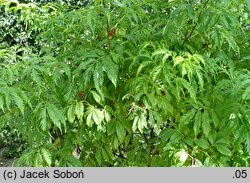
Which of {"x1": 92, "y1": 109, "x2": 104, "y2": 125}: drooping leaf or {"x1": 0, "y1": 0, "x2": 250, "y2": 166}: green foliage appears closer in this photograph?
{"x1": 0, "y1": 0, "x2": 250, "y2": 166}: green foliage

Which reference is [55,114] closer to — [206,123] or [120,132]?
[120,132]

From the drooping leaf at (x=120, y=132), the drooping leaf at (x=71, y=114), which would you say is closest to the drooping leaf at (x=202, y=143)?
the drooping leaf at (x=120, y=132)

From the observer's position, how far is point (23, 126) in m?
1.86

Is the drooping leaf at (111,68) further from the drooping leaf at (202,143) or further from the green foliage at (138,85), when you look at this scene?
the drooping leaf at (202,143)

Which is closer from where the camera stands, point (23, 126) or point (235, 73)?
point (235, 73)

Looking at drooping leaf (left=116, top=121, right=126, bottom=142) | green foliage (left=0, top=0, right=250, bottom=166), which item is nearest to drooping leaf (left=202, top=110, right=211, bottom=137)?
green foliage (left=0, top=0, right=250, bottom=166)

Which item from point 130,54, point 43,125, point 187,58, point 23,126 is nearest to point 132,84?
point 130,54

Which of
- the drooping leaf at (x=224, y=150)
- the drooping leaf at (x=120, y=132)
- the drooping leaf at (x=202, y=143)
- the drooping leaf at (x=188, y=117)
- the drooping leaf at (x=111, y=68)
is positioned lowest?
the drooping leaf at (x=224, y=150)

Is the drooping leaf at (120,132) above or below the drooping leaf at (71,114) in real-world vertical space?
below

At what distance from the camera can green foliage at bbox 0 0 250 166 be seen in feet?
5.35

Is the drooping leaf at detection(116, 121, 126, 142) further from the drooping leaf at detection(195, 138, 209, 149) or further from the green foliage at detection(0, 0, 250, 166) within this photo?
the drooping leaf at detection(195, 138, 209, 149)

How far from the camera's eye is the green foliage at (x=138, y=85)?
64.2 inches
